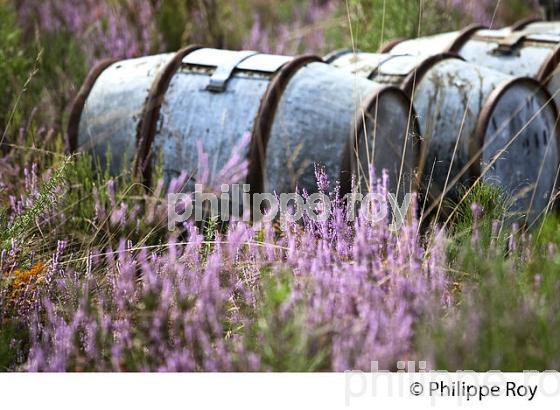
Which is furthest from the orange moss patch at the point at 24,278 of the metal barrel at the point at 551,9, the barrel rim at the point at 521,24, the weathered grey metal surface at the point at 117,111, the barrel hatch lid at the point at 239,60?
the metal barrel at the point at 551,9

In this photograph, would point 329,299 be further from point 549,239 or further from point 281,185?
point 281,185

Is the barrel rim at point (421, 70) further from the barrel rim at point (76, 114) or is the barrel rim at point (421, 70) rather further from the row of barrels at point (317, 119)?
the barrel rim at point (76, 114)

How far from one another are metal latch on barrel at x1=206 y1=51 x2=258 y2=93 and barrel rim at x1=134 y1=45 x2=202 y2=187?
0.22 m

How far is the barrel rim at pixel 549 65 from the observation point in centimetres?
452

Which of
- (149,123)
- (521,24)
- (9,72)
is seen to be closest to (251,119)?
(149,123)

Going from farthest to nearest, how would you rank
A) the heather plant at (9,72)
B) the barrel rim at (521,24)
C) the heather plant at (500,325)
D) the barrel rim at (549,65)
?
the barrel rim at (521,24), the barrel rim at (549,65), the heather plant at (9,72), the heather plant at (500,325)

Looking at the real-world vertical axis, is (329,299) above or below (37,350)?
above

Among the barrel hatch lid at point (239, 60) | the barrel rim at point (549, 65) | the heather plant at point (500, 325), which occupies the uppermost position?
the barrel hatch lid at point (239, 60)

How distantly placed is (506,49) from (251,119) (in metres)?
1.79

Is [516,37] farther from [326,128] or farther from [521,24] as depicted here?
[326,128]

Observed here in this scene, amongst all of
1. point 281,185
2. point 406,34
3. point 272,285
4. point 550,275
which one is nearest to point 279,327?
point 272,285

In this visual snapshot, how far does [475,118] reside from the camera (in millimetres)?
3951

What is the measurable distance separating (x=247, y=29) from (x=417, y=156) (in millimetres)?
3339

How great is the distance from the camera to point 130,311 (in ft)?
8.15
